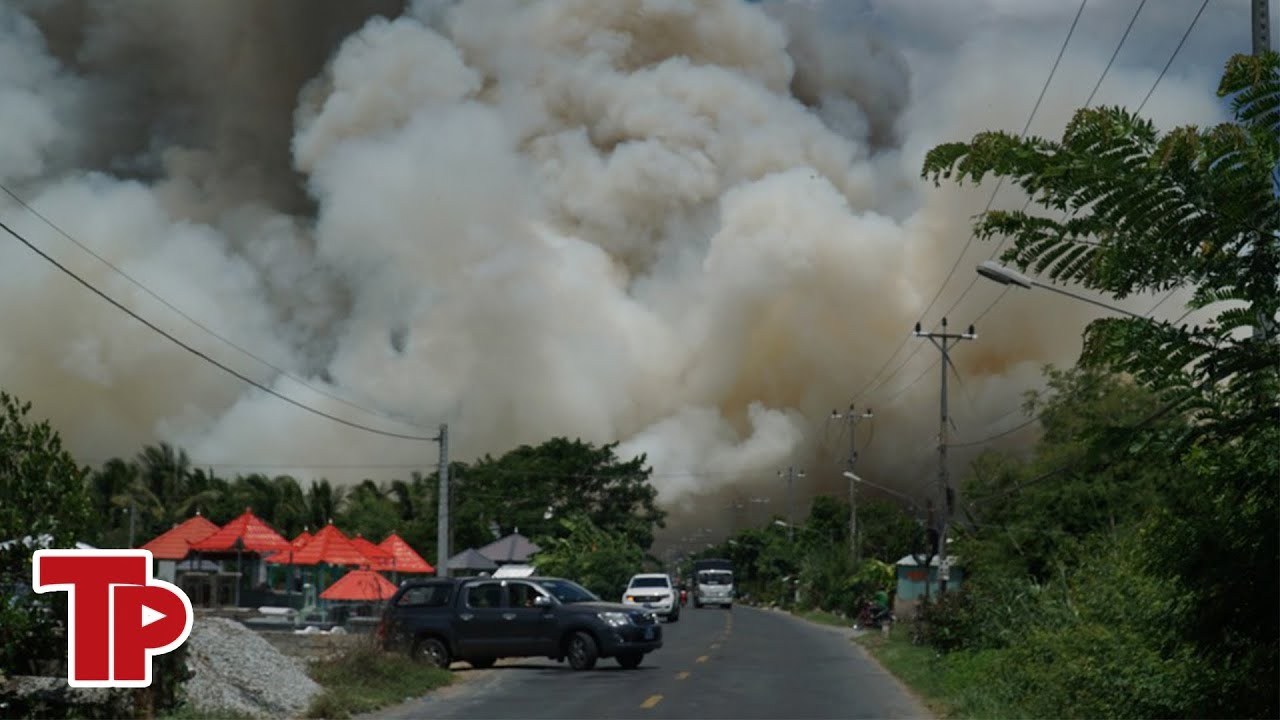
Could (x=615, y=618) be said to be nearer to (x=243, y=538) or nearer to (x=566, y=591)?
(x=566, y=591)

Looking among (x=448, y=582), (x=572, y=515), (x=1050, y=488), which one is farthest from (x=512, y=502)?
(x=448, y=582)

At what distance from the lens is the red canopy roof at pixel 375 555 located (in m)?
40.2

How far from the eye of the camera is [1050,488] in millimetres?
47219

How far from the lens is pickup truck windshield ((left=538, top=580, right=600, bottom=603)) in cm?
3009

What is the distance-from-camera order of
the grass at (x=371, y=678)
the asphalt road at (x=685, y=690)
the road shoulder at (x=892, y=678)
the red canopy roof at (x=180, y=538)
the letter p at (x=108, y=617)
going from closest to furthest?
the letter p at (x=108, y=617)
the asphalt road at (x=685, y=690)
the grass at (x=371, y=678)
the road shoulder at (x=892, y=678)
the red canopy roof at (x=180, y=538)

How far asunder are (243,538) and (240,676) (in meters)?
22.2

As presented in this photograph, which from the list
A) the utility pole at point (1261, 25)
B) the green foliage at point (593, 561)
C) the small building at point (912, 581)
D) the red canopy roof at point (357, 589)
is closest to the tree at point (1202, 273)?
the utility pole at point (1261, 25)

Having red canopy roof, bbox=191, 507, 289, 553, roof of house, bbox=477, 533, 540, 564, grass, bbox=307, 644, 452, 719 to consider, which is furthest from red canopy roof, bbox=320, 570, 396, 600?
roof of house, bbox=477, 533, 540, 564

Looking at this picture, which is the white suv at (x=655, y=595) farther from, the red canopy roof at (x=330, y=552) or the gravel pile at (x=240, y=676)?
the gravel pile at (x=240, y=676)

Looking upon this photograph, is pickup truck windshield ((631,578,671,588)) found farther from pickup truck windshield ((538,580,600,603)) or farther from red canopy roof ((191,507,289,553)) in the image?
pickup truck windshield ((538,580,600,603))

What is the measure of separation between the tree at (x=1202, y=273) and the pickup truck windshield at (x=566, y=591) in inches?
795

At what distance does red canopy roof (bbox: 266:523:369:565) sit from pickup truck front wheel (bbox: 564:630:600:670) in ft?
36.3

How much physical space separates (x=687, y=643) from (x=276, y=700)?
22.1 m

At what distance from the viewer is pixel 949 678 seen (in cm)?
2402
